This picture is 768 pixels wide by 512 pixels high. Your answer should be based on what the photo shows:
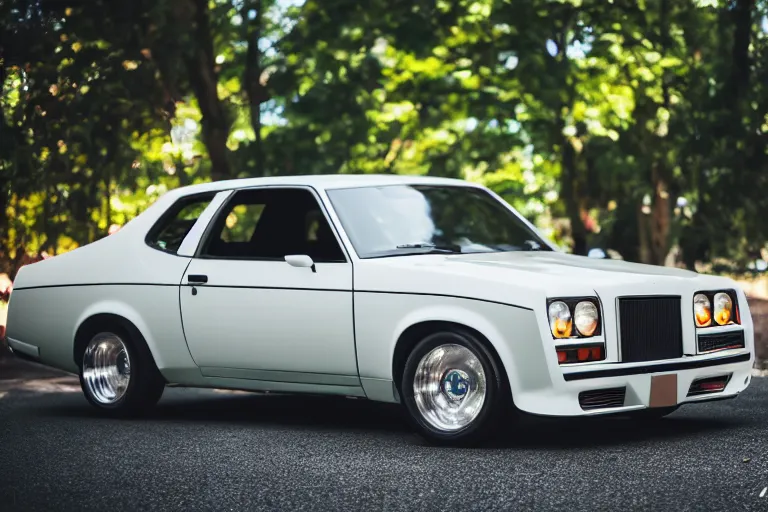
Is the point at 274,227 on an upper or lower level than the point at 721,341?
upper

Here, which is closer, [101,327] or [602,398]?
[602,398]

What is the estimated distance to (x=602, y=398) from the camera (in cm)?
753

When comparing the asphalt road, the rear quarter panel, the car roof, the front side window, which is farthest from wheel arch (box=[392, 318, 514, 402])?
the rear quarter panel

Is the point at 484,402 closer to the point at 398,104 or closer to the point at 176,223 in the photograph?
the point at 176,223

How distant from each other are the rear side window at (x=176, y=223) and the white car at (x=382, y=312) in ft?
0.05

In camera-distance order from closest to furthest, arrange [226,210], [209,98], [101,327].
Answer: [226,210], [101,327], [209,98]

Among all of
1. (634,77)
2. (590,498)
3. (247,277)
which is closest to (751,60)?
(634,77)

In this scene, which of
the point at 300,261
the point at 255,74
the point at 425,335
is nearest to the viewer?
the point at 425,335

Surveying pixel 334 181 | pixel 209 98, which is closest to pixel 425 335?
pixel 334 181

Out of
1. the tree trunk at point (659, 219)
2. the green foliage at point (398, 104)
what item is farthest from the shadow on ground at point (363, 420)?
the tree trunk at point (659, 219)

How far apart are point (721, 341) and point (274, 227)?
9.93 feet

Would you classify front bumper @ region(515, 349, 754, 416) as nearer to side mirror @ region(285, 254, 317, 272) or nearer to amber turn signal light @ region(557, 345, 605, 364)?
amber turn signal light @ region(557, 345, 605, 364)

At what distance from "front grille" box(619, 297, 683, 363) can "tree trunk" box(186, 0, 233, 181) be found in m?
11.4

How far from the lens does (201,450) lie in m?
8.02
